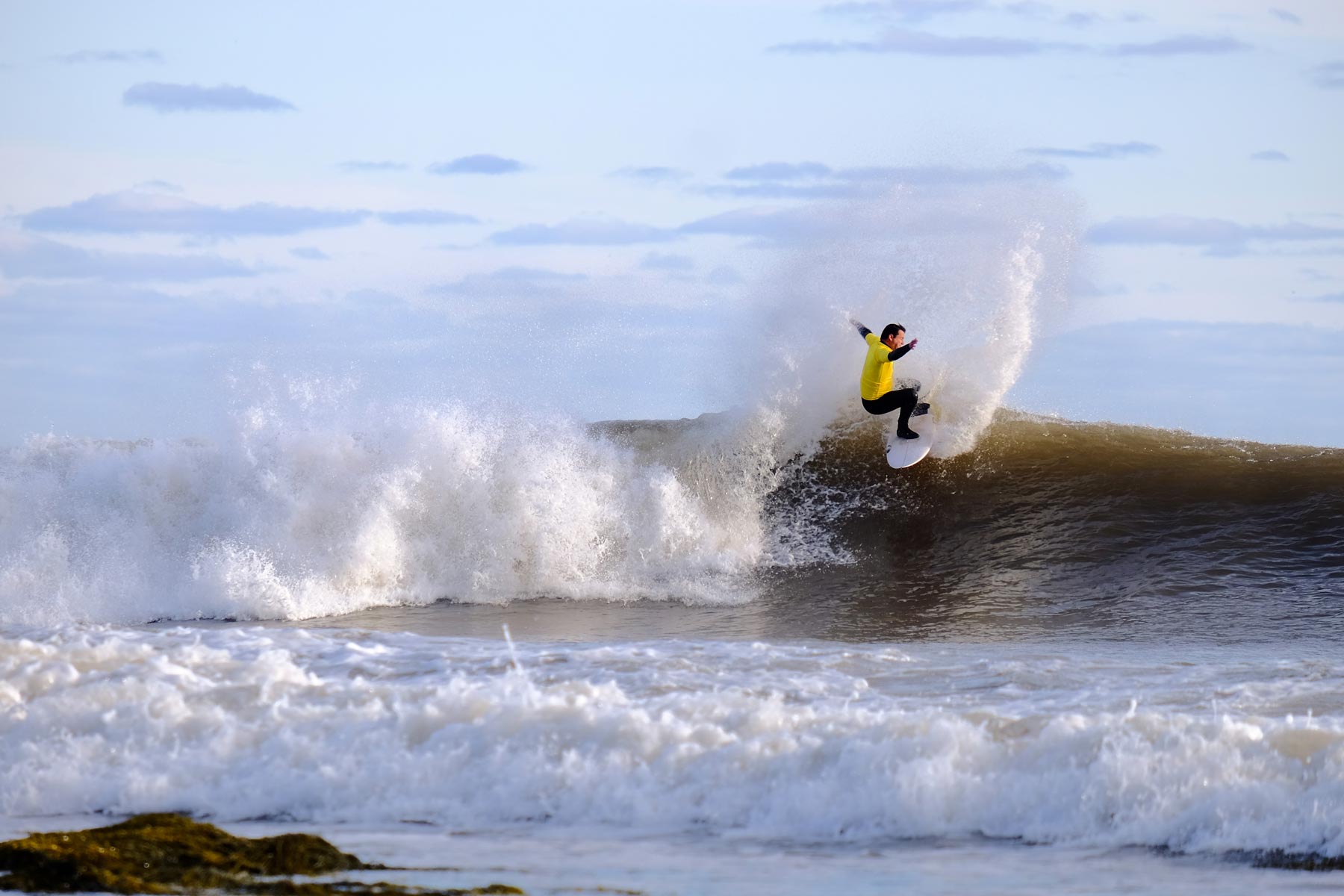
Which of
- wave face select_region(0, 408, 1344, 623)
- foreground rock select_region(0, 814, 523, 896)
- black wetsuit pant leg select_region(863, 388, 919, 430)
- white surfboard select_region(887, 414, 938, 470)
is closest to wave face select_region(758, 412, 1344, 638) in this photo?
wave face select_region(0, 408, 1344, 623)

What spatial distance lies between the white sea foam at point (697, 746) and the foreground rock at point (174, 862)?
2.76 feet

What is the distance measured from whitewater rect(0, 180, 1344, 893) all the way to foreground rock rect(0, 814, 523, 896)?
338 mm

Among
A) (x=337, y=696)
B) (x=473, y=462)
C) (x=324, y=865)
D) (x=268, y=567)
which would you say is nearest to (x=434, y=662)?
(x=337, y=696)

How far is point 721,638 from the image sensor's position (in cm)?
895

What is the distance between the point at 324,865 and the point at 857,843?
1.98 metres

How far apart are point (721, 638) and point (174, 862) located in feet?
16.2

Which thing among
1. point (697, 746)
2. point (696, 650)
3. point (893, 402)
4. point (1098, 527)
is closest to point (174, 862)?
point (697, 746)

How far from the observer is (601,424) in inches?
559

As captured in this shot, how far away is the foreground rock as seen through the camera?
168 inches

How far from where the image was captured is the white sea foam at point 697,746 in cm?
525

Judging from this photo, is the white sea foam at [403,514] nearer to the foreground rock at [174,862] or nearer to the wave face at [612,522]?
the wave face at [612,522]

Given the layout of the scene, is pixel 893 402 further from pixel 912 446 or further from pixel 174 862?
pixel 174 862

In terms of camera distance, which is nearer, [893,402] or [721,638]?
[721,638]

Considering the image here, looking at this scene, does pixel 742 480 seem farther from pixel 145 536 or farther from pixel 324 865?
pixel 324 865
